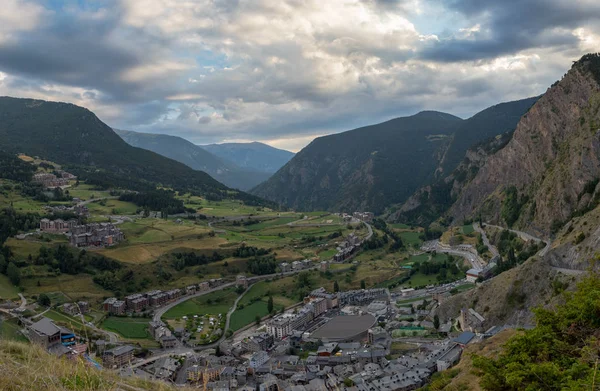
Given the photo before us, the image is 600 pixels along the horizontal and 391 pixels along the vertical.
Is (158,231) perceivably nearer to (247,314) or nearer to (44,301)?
(247,314)

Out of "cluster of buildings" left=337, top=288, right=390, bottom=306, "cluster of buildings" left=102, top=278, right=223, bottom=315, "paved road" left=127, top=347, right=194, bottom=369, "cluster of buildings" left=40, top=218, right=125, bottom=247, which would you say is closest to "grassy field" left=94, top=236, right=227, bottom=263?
"cluster of buildings" left=40, top=218, right=125, bottom=247

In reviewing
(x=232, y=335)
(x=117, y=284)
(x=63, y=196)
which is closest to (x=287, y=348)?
(x=232, y=335)

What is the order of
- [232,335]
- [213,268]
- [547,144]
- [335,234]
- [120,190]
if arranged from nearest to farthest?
[232,335] → [213,268] → [547,144] → [335,234] → [120,190]

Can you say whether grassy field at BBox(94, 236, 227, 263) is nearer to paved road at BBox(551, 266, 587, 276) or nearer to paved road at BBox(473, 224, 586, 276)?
paved road at BBox(473, 224, 586, 276)

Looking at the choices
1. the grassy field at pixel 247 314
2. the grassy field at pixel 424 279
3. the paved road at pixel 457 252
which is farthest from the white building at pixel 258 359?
the paved road at pixel 457 252

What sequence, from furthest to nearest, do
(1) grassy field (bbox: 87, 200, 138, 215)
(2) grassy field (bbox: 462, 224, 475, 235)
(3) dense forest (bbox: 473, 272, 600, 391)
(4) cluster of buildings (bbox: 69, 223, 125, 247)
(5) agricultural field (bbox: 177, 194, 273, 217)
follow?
(5) agricultural field (bbox: 177, 194, 273, 217) → (2) grassy field (bbox: 462, 224, 475, 235) → (1) grassy field (bbox: 87, 200, 138, 215) → (4) cluster of buildings (bbox: 69, 223, 125, 247) → (3) dense forest (bbox: 473, 272, 600, 391)

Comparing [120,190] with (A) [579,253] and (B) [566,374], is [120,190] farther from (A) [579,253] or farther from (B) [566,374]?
(B) [566,374]

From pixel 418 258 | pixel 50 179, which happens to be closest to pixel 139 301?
pixel 418 258
